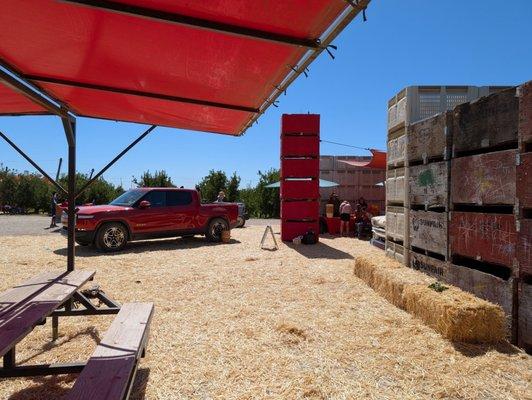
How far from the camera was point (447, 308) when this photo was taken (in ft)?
13.8

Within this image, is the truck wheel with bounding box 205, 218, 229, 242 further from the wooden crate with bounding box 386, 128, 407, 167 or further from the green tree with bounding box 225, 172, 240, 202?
the green tree with bounding box 225, 172, 240, 202

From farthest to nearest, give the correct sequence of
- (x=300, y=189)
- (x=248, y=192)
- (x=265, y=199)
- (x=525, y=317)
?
(x=248, y=192), (x=265, y=199), (x=300, y=189), (x=525, y=317)

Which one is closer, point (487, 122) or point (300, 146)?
point (487, 122)

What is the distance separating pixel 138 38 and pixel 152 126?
265cm

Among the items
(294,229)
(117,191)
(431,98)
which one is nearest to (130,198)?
(294,229)

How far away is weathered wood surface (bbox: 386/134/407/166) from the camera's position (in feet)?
23.5

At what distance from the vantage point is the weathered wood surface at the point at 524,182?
153 inches

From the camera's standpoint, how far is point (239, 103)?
396 centimetres

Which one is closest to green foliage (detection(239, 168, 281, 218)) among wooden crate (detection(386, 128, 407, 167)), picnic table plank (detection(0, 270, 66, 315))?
wooden crate (detection(386, 128, 407, 167))

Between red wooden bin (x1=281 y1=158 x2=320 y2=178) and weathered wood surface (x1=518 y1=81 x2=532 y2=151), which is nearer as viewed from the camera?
weathered wood surface (x1=518 y1=81 x2=532 y2=151)

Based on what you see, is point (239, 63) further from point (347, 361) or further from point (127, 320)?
point (347, 361)

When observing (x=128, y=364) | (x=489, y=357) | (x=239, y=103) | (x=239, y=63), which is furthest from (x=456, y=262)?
(x=128, y=364)

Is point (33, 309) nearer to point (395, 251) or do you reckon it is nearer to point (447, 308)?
point (447, 308)

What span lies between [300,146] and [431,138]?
740 centimetres
